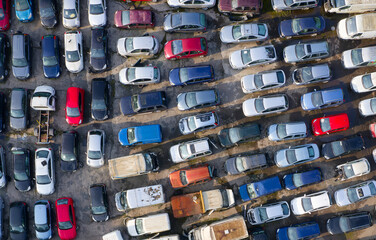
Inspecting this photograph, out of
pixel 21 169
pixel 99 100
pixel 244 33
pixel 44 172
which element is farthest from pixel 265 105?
pixel 21 169

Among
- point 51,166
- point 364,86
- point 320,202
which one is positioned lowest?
point 320,202

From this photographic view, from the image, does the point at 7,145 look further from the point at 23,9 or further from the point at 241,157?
the point at 241,157

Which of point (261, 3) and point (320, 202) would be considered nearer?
point (320, 202)

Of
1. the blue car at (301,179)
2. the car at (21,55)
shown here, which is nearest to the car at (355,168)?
the blue car at (301,179)

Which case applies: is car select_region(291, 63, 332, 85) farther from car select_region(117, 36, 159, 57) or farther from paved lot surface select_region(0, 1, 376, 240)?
car select_region(117, 36, 159, 57)

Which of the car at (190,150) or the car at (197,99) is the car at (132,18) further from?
the car at (190,150)

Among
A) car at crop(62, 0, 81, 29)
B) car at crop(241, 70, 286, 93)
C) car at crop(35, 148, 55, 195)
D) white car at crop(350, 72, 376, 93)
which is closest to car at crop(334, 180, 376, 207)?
white car at crop(350, 72, 376, 93)

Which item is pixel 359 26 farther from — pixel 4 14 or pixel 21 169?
pixel 21 169

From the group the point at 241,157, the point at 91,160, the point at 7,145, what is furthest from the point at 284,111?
the point at 7,145
